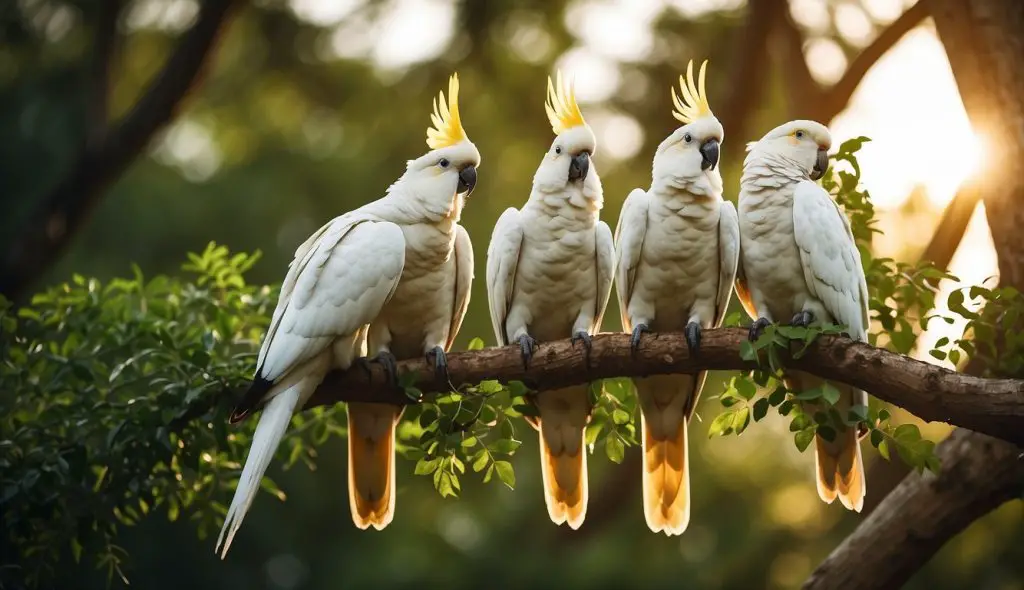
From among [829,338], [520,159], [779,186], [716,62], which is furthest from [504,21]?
[829,338]

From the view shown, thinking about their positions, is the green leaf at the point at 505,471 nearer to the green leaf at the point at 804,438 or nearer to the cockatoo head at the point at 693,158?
the green leaf at the point at 804,438

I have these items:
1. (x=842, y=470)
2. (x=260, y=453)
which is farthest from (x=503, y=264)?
(x=842, y=470)

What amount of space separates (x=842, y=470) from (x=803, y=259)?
76 cm

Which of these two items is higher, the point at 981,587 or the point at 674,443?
the point at 674,443

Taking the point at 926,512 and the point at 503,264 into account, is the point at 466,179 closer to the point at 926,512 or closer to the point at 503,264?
the point at 503,264

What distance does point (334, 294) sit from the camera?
3.55 meters

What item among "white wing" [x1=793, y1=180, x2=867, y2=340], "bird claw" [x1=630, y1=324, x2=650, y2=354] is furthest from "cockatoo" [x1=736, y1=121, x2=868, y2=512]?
"bird claw" [x1=630, y1=324, x2=650, y2=354]

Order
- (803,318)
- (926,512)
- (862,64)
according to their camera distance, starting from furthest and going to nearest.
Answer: (862,64) < (926,512) < (803,318)

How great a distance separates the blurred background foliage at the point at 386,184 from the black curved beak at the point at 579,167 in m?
3.44

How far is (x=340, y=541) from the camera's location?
29.2ft

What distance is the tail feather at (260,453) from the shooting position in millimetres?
3242

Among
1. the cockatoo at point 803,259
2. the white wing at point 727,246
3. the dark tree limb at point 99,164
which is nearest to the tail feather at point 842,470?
the cockatoo at point 803,259

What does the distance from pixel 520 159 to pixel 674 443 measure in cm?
513

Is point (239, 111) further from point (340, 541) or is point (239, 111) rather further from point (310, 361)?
point (310, 361)
